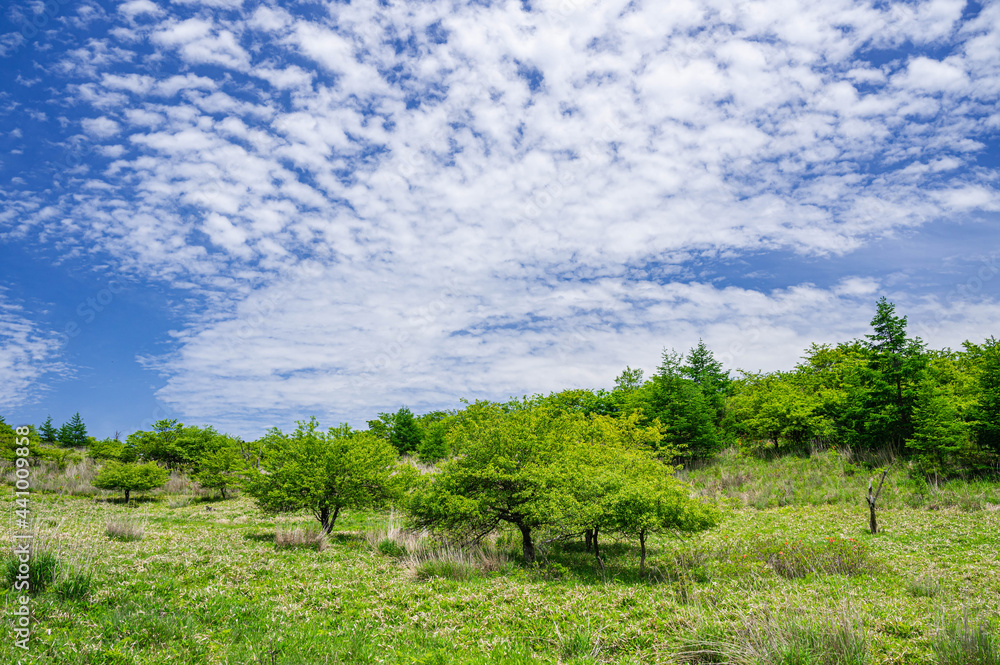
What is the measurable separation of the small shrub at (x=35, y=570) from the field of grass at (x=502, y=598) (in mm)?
281

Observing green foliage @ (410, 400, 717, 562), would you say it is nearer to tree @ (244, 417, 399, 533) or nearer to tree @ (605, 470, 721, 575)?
tree @ (605, 470, 721, 575)

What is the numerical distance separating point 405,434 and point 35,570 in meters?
42.3

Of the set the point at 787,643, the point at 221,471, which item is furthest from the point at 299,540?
the point at 221,471

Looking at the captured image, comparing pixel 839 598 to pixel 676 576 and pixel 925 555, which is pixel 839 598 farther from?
pixel 925 555

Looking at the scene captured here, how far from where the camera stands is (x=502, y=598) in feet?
33.3

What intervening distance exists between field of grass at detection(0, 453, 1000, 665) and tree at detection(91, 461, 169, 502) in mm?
7980

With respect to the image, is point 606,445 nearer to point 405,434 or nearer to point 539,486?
point 539,486

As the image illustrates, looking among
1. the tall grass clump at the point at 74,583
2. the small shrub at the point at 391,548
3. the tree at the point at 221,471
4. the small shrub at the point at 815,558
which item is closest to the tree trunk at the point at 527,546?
the small shrub at the point at 391,548

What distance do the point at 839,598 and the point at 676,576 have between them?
440 centimetres

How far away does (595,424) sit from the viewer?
2817 cm

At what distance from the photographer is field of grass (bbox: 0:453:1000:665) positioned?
6738mm

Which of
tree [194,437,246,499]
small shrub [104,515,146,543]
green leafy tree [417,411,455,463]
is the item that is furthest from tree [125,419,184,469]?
small shrub [104,515,146,543]

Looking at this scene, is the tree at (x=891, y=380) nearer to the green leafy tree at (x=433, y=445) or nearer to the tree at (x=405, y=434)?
the green leafy tree at (x=433, y=445)

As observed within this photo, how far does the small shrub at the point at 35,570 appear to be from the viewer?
25.0ft
